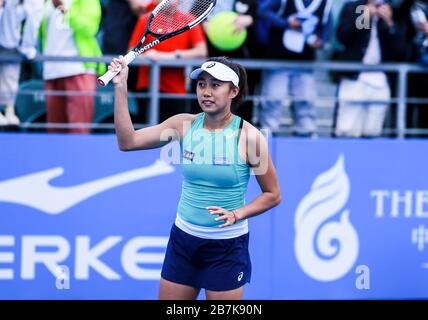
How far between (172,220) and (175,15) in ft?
9.08

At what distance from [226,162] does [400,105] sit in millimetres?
3484

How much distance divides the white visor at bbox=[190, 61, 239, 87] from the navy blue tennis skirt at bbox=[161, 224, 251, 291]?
0.99 m

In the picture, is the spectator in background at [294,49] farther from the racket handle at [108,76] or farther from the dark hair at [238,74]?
the racket handle at [108,76]

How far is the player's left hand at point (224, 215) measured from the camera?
584cm

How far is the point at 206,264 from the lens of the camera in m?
6.16

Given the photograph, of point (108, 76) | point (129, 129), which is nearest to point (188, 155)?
point (129, 129)

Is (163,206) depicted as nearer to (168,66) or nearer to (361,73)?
(168,66)

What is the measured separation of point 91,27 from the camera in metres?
8.62

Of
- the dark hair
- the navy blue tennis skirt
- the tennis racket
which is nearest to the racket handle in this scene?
the tennis racket

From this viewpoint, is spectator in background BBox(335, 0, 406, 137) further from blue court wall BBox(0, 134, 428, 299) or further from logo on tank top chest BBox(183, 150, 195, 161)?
logo on tank top chest BBox(183, 150, 195, 161)

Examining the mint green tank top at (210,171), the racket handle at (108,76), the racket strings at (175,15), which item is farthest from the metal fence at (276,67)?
the racket handle at (108,76)

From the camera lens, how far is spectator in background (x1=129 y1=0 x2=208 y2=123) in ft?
29.2
